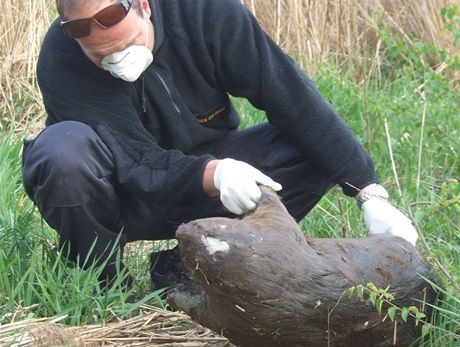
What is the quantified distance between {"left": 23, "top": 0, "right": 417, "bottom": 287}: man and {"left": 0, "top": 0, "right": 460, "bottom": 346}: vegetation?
208 mm

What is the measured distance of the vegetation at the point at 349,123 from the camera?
3.29 meters

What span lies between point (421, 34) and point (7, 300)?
425 centimetres

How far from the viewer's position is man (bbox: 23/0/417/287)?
334 cm

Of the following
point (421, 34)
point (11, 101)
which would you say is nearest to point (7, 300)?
point (11, 101)

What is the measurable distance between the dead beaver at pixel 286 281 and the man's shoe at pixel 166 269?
0.71 metres

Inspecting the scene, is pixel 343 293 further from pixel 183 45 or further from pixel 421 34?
pixel 421 34

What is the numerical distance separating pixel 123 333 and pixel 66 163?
0.62 metres

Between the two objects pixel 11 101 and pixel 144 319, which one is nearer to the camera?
pixel 144 319

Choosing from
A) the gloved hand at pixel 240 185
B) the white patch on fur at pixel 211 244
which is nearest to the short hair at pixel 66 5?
A: the gloved hand at pixel 240 185

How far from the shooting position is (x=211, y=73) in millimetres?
3615

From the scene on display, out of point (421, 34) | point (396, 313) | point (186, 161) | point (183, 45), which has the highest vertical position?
point (183, 45)

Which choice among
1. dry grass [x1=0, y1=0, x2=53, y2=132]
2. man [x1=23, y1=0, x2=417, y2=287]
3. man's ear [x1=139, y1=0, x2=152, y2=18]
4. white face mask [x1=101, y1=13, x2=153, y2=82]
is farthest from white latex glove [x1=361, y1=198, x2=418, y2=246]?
dry grass [x1=0, y1=0, x2=53, y2=132]

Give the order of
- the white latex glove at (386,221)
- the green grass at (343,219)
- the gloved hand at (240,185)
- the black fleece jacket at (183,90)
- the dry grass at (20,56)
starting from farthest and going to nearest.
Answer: the dry grass at (20,56)
the black fleece jacket at (183,90)
the green grass at (343,219)
the white latex glove at (386,221)
the gloved hand at (240,185)

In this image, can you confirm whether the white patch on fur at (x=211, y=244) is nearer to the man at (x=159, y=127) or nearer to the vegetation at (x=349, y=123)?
the vegetation at (x=349, y=123)
